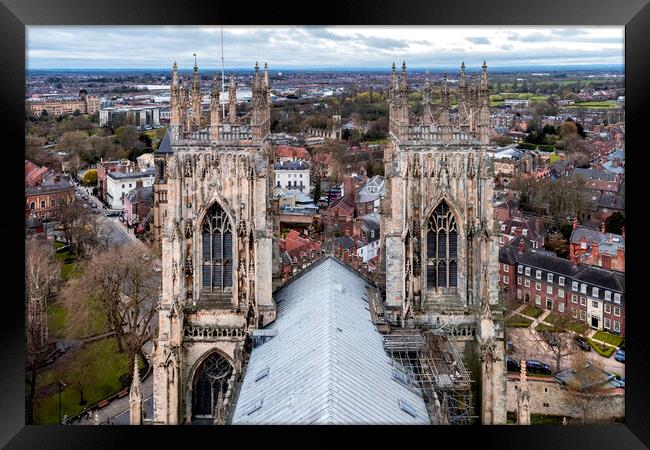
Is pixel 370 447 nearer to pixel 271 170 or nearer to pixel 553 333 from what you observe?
pixel 271 170

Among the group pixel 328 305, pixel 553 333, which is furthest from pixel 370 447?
pixel 553 333

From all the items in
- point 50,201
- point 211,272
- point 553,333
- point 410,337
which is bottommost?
point 553,333

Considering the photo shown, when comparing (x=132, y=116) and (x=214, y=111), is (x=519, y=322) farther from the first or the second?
(x=132, y=116)

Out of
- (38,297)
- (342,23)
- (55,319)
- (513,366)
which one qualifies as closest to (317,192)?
(55,319)

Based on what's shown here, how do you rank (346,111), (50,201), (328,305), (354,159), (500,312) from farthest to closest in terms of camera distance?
(354,159), (346,111), (50,201), (500,312), (328,305)

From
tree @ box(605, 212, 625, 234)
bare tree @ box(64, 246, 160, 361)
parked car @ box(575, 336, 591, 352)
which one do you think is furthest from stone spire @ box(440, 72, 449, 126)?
bare tree @ box(64, 246, 160, 361)

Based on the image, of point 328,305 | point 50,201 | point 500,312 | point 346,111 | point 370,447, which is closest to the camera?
point 370,447
